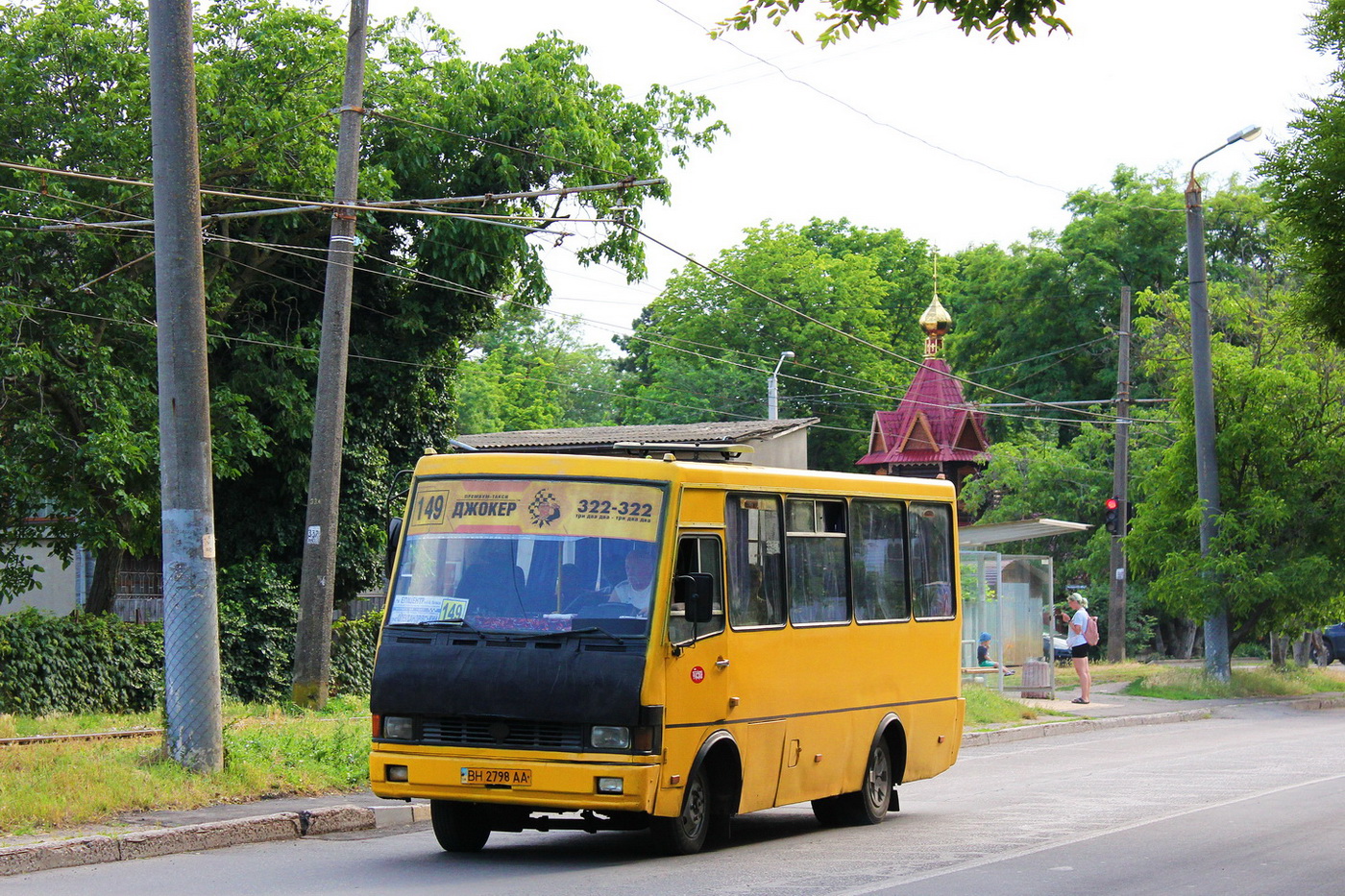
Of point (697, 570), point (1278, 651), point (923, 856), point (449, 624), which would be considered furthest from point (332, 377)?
point (1278, 651)

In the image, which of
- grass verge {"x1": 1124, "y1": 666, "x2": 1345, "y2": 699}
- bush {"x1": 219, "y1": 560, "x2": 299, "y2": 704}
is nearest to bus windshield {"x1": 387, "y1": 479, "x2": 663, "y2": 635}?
bush {"x1": 219, "y1": 560, "x2": 299, "y2": 704}

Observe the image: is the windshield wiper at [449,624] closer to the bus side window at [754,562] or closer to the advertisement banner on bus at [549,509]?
the advertisement banner on bus at [549,509]

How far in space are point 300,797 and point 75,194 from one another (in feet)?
41.4

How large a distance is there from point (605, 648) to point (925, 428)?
175 feet

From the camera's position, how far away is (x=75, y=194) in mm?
22375

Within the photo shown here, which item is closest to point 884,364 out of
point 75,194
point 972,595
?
point 972,595

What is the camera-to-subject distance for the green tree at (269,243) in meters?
22.3

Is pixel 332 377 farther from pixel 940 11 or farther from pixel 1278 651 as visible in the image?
pixel 1278 651

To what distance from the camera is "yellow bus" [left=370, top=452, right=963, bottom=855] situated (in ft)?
32.8

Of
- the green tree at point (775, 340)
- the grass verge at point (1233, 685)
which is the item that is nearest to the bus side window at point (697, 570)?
the grass verge at point (1233, 685)

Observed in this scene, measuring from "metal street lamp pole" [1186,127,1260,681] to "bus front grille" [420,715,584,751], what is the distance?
22692mm

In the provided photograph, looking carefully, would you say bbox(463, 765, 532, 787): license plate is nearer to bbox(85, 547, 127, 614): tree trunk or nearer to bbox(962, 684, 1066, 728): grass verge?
bbox(962, 684, 1066, 728): grass verge

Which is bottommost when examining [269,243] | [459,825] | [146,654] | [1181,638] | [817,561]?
[459,825]

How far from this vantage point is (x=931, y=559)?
46.5ft
